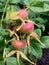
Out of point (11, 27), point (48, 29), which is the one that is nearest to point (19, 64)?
point (11, 27)

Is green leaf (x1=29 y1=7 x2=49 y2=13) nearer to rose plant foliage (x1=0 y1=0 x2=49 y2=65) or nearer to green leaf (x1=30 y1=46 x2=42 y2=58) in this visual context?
rose plant foliage (x1=0 y1=0 x2=49 y2=65)

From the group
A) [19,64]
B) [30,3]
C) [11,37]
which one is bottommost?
[19,64]

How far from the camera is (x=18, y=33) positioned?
3.08 feet

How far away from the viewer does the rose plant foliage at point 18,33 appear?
0.92 metres

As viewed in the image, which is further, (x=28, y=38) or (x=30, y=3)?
→ (x=30, y=3)

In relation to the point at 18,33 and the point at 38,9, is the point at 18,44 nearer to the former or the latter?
the point at 18,33

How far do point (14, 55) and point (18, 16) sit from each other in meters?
0.17

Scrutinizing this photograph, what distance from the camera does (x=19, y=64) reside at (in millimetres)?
993

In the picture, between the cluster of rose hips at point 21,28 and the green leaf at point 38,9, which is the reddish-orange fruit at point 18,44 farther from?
the green leaf at point 38,9

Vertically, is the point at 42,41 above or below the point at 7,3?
below

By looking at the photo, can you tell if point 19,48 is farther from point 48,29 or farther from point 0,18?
point 48,29

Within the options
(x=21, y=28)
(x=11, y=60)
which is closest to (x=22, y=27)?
(x=21, y=28)

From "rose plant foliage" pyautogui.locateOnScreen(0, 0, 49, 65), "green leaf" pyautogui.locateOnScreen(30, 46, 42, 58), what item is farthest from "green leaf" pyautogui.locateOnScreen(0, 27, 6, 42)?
"green leaf" pyautogui.locateOnScreen(30, 46, 42, 58)

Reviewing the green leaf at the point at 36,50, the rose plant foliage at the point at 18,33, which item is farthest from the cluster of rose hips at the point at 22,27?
the green leaf at the point at 36,50
